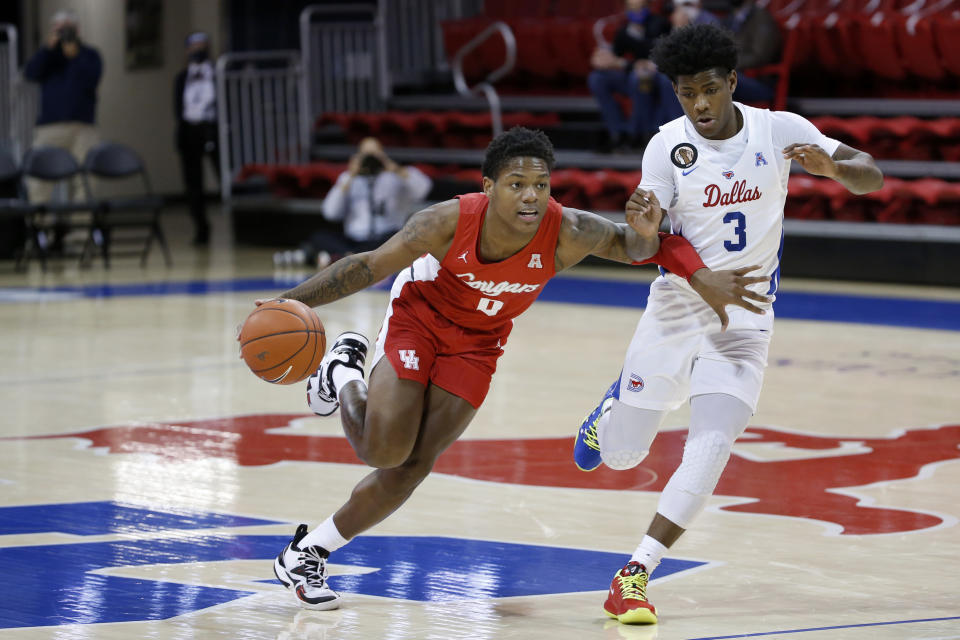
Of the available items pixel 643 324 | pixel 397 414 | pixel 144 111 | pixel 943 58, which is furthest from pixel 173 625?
pixel 144 111

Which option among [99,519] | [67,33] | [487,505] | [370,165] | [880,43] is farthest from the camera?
[67,33]

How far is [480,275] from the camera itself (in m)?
4.64

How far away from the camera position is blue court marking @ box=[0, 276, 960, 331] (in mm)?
11227

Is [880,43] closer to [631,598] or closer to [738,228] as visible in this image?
[738,228]

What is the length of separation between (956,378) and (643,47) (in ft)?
19.8

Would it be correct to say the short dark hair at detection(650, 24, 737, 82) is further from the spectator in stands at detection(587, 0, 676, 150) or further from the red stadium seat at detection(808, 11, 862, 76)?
the red stadium seat at detection(808, 11, 862, 76)

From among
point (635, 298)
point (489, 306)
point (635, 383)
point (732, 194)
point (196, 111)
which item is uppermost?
point (196, 111)

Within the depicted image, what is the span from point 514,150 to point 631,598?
4.46ft

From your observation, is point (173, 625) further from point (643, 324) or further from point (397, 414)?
point (643, 324)

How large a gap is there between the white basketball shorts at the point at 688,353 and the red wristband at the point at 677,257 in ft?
0.51

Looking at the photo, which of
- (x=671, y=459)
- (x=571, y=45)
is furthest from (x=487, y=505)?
(x=571, y=45)

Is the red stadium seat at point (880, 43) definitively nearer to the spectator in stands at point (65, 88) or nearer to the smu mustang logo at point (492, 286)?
the spectator in stands at point (65, 88)

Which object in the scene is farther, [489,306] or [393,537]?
[393,537]

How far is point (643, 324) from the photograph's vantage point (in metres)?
4.84
